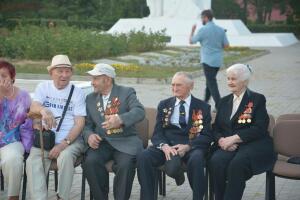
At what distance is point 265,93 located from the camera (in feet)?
54.4

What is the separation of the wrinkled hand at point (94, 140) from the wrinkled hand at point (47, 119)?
37cm

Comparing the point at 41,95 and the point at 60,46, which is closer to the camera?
the point at 41,95

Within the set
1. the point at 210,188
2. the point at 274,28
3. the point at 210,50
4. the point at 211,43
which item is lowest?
→ the point at 274,28

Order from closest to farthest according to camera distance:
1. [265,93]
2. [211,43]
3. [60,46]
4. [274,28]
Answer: [211,43] < [265,93] < [60,46] < [274,28]

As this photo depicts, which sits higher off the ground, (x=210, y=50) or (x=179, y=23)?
(x=210, y=50)

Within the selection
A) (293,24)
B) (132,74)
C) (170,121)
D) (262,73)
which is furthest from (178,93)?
(293,24)

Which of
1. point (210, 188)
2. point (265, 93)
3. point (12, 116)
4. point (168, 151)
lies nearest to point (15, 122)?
point (12, 116)

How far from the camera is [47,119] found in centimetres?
625

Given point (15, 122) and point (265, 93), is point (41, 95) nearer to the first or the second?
point (15, 122)

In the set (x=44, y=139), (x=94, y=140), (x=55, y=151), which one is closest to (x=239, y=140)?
(x=94, y=140)

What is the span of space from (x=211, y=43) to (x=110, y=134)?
24.1ft

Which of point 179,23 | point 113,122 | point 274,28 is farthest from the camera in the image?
point 274,28

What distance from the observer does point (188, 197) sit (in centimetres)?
697

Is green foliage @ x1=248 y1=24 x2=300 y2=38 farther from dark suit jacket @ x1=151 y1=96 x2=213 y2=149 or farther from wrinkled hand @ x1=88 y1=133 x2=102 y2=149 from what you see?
wrinkled hand @ x1=88 y1=133 x2=102 y2=149
